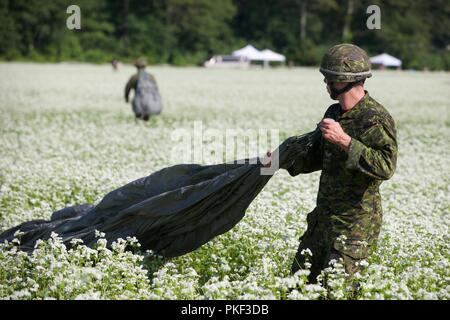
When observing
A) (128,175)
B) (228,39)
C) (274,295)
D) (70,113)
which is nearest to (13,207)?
(128,175)

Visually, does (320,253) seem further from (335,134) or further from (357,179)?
(335,134)

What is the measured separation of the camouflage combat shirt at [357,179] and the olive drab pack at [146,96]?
15.7 meters

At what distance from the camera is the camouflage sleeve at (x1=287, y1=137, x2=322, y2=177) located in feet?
18.1

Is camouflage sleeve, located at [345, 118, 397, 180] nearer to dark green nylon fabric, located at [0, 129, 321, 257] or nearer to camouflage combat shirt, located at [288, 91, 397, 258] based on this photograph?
camouflage combat shirt, located at [288, 91, 397, 258]

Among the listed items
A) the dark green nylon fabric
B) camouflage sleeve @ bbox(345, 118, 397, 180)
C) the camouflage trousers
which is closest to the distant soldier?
the dark green nylon fabric

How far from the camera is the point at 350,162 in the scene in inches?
189

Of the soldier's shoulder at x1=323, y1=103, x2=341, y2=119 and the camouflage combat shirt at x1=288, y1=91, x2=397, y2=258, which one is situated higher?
the soldier's shoulder at x1=323, y1=103, x2=341, y2=119

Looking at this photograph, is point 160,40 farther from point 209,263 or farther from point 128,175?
point 209,263

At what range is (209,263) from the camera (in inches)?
258

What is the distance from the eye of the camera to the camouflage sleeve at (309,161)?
553 cm

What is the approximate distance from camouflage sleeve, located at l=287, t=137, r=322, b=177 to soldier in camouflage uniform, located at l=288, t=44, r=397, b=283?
0.12 meters

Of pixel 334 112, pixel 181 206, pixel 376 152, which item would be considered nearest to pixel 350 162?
pixel 376 152

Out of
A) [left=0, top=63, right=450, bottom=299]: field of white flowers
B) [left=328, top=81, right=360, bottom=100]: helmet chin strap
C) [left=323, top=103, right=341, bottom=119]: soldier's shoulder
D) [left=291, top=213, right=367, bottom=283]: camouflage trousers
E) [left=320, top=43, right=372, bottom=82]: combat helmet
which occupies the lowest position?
[left=0, top=63, right=450, bottom=299]: field of white flowers

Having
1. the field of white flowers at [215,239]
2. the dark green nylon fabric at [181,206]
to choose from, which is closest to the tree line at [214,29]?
the field of white flowers at [215,239]
